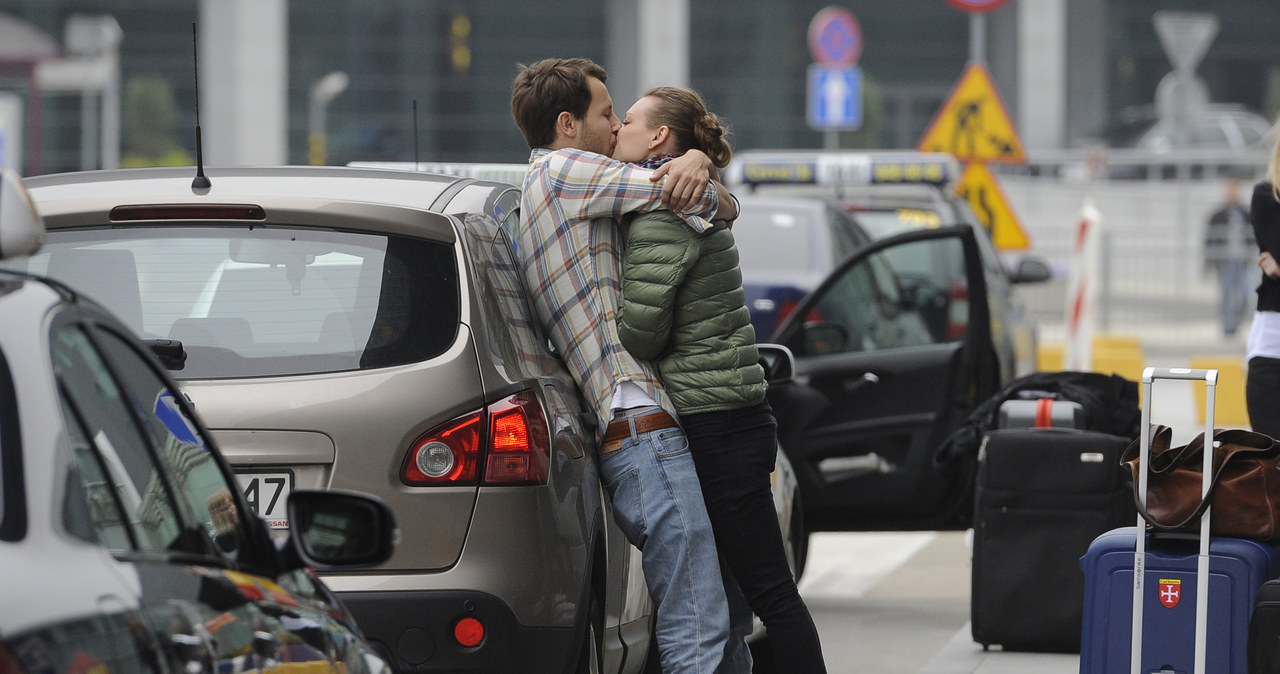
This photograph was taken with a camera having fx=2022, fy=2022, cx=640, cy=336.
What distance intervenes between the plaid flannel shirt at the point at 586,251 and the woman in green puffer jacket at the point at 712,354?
0.06 metres

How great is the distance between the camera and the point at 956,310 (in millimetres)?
9227

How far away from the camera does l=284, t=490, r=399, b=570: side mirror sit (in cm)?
298

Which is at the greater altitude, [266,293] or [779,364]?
[266,293]

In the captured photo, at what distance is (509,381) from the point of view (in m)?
4.24

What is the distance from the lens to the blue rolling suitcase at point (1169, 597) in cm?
505

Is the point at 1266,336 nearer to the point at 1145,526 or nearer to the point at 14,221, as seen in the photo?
the point at 1145,526

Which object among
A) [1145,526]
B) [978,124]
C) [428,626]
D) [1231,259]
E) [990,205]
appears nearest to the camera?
[428,626]

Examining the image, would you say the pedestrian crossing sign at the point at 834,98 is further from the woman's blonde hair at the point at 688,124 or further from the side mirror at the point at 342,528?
the side mirror at the point at 342,528

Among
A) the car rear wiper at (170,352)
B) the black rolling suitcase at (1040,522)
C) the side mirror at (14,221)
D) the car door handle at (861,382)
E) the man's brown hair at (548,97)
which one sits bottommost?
the black rolling suitcase at (1040,522)

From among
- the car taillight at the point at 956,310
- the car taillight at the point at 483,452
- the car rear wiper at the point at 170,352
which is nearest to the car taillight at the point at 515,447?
the car taillight at the point at 483,452

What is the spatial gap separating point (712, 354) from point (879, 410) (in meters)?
3.24

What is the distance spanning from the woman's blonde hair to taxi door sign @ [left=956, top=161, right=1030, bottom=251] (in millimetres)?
9858

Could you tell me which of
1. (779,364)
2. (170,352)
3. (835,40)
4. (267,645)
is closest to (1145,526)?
(779,364)

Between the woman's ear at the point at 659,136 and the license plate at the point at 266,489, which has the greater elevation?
the woman's ear at the point at 659,136
